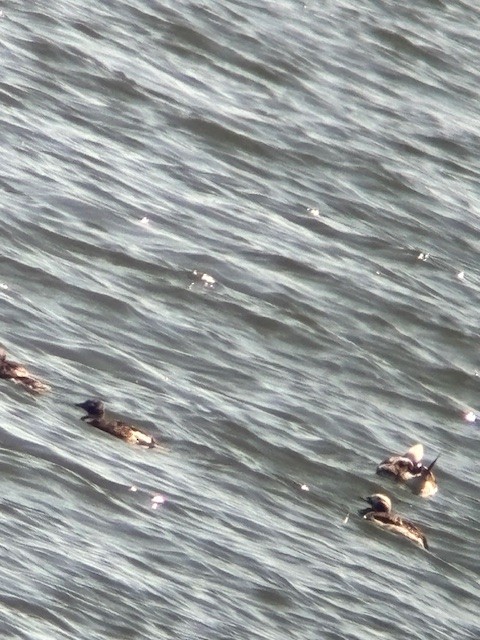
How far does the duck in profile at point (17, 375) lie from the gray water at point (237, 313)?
8 cm

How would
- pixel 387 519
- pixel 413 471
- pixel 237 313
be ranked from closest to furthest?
pixel 387 519
pixel 413 471
pixel 237 313

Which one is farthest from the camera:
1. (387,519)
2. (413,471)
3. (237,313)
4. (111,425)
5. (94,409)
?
(237,313)

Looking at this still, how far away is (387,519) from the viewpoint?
1577 centimetres

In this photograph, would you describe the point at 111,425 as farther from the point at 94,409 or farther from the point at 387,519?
the point at 387,519

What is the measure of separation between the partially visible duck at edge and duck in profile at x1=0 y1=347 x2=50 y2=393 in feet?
9.18

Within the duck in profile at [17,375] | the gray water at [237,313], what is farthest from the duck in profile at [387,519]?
the duck in profile at [17,375]

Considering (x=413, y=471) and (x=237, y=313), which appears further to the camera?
(x=237, y=313)

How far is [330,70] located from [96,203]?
698 cm

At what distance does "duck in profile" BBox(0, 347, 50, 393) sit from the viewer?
604 inches

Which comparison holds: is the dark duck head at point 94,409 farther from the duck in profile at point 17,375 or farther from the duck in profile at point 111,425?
the duck in profile at point 17,375

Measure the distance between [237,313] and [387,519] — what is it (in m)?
3.66

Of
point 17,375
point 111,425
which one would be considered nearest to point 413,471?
point 111,425

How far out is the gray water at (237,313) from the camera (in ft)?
45.9

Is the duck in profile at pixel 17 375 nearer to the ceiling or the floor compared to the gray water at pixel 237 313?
nearer to the ceiling
